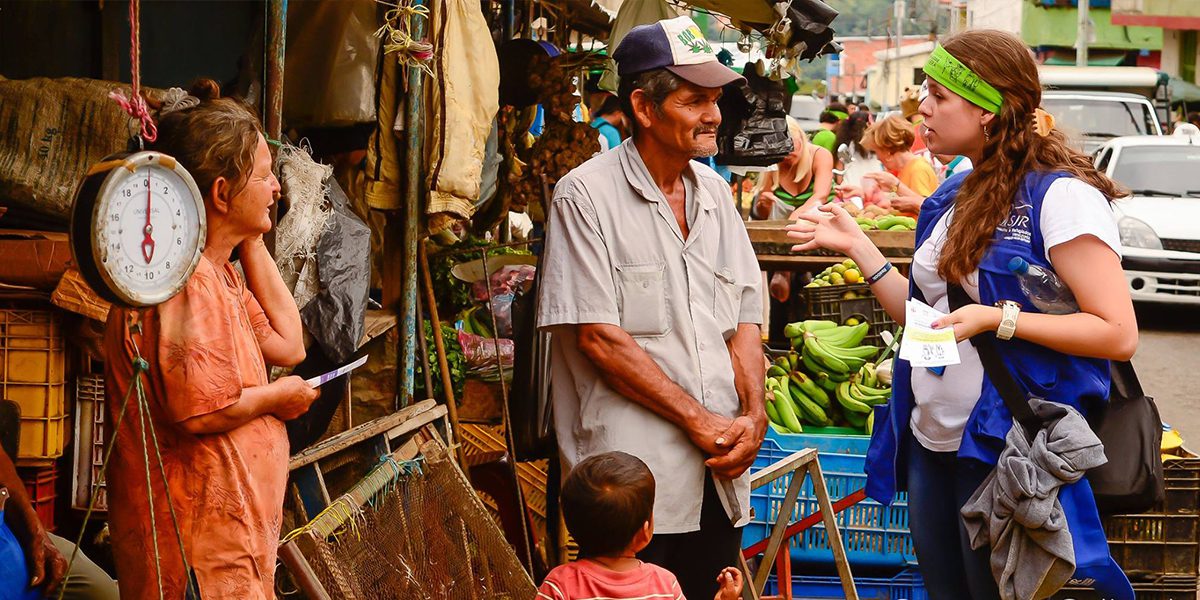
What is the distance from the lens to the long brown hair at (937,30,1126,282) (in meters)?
3.47

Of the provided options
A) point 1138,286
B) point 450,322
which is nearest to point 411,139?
point 450,322

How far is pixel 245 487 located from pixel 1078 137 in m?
2.55

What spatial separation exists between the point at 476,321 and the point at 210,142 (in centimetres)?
339

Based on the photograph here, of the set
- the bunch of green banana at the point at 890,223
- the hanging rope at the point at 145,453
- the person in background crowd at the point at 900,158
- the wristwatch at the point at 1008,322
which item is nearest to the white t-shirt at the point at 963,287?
the wristwatch at the point at 1008,322

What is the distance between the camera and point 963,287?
3.56 metres

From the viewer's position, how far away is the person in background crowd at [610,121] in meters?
9.62

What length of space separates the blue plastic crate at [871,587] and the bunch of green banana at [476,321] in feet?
6.26

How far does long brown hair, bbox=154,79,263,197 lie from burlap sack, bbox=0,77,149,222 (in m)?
1.90

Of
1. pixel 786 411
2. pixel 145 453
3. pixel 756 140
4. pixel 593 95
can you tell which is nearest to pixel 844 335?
pixel 786 411

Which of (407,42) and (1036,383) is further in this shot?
(407,42)

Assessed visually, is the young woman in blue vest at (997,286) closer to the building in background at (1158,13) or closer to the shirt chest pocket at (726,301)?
the shirt chest pocket at (726,301)

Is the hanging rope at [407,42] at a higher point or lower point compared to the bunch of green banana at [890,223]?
higher

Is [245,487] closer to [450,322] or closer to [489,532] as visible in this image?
[489,532]

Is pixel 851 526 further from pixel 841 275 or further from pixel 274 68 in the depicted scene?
pixel 841 275
